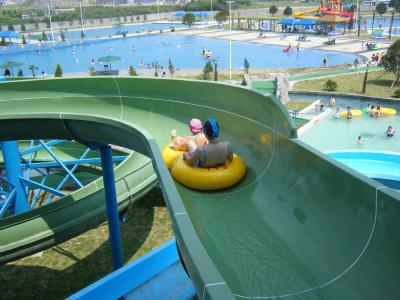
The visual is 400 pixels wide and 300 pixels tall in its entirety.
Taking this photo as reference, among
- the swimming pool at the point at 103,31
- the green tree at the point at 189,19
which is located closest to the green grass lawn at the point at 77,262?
the swimming pool at the point at 103,31

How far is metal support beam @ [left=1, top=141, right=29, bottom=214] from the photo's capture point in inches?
466

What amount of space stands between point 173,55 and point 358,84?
28.3 meters

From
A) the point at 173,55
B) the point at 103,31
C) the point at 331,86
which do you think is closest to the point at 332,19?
the point at 173,55

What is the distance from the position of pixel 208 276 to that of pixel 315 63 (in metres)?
45.0

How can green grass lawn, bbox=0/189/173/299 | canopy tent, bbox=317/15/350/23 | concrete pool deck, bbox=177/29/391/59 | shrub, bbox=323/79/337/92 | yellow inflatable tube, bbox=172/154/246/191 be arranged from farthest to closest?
canopy tent, bbox=317/15/350/23, concrete pool deck, bbox=177/29/391/59, shrub, bbox=323/79/337/92, green grass lawn, bbox=0/189/173/299, yellow inflatable tube, bbox=172/154/246/191

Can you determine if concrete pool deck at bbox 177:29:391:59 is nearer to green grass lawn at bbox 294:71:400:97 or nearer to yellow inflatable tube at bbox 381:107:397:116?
green grass lawn at bbox 294:71:400:97

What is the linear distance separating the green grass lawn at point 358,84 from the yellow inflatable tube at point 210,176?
23.9 metres

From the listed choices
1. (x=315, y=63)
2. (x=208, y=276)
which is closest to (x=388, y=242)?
(x=208, y=276)

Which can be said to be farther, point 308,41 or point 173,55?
point 308,41

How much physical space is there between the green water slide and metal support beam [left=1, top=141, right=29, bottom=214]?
257 cm

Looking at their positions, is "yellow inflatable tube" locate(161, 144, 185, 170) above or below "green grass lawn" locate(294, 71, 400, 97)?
above

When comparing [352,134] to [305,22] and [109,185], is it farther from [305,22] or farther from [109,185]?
[305,22]

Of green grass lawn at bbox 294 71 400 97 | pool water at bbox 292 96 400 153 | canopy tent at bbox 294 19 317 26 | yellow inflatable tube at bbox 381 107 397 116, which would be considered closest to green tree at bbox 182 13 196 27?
canopy tent at bbox 294 19 317 26

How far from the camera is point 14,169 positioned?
11.9 meters
